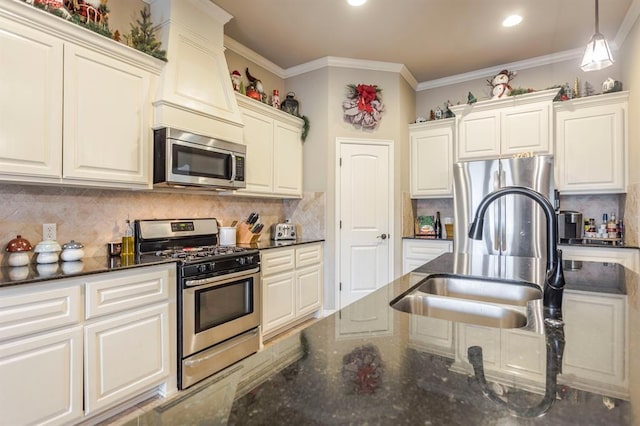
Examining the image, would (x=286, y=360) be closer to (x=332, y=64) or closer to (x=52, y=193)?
(x=52, y=193)

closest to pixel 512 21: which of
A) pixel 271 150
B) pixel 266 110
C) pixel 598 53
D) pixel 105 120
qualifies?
pixel 598 53

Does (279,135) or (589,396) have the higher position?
(279,135)

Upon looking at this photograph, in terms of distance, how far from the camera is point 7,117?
177 centimetres

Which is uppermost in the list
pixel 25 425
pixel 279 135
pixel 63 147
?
pixel 279 135

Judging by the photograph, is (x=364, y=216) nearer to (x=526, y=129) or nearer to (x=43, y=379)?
(x=526, y=129)

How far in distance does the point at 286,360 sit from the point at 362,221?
10.8ft

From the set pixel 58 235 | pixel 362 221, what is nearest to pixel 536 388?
pixel 58 235

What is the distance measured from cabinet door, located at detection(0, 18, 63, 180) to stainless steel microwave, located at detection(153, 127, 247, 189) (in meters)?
0.59

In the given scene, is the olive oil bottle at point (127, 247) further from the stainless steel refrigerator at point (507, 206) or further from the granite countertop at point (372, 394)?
the stainless steel refrigerator at point (507, 206)

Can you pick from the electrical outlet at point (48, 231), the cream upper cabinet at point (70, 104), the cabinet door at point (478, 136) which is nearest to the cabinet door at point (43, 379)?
the electrical outlet at point (48, 231)

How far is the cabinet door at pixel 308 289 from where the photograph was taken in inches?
137

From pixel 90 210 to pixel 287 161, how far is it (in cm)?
195

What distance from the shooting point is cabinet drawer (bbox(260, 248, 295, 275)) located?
3041 mm

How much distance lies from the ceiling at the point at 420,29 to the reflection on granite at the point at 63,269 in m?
2.16
